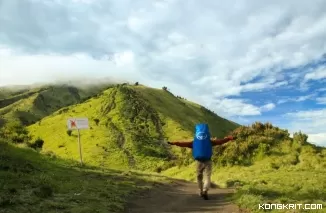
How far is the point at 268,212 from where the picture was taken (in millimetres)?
11469

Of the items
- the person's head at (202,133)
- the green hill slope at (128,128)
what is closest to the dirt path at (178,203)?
the person's head at (202,133)

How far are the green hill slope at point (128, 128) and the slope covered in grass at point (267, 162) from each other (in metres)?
26.1

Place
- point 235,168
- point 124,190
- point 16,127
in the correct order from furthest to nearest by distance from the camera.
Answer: point 16,127 < point 235,168 < point 124,190

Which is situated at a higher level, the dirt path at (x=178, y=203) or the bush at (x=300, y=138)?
the bush at (x=300, y=138)

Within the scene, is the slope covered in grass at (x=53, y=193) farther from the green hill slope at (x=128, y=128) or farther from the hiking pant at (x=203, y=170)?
the green hill slope at (x=128, y=128)

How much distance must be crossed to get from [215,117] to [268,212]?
113 metres

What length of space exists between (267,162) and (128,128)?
190 ft

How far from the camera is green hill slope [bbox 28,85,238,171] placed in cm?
6619

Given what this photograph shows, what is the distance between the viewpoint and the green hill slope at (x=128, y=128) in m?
66.2

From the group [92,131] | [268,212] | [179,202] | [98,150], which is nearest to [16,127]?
[98,150]

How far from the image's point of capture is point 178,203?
1494cm

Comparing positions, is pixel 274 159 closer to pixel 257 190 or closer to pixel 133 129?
pixel 257 190

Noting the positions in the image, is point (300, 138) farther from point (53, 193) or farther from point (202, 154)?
point (53, 193)

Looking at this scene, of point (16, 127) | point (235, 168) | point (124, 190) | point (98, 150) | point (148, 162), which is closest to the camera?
point (124, 190)
